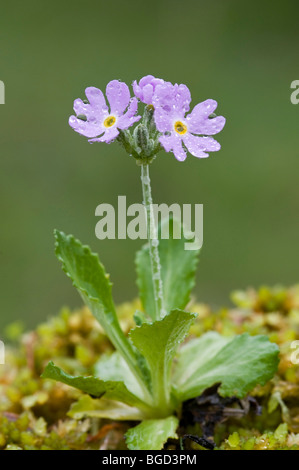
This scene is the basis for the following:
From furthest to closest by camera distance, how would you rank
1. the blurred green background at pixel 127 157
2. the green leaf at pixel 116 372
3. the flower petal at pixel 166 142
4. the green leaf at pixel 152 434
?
1. the blurred green background at pixel 127 157
2. the green leaf at pixel 116 372
3. the green leaf at pixel 152 434
4. the flower petal at pixel 166 142

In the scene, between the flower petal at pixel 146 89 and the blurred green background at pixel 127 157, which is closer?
the flower petal at pixel 146 89

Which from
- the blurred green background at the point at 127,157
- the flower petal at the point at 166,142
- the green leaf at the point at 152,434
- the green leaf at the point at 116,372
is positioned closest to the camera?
the flower petal at the point at 166,142

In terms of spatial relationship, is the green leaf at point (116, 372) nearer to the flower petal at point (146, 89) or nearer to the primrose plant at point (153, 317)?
the primrose plant at point (153, 317)

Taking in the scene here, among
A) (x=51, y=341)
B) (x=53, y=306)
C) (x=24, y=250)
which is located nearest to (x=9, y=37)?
(x=24, y=250)

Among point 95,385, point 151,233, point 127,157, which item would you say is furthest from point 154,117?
point 127,157

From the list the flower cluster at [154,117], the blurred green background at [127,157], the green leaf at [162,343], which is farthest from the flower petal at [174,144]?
the blurred green background at [127,157]

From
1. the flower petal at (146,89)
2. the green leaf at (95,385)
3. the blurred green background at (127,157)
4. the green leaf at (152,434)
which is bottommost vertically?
the green leaf at (152,434)

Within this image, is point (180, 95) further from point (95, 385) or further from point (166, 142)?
point (95, 385)
